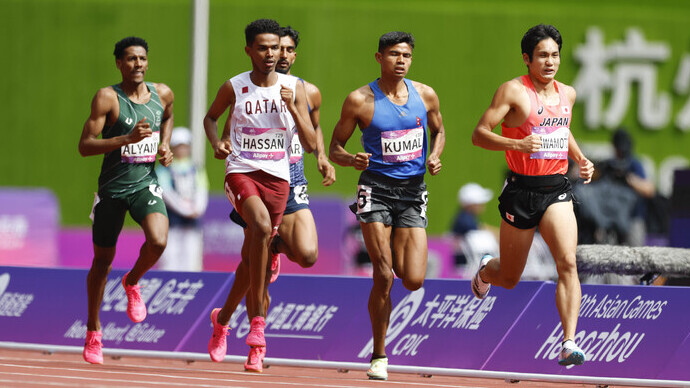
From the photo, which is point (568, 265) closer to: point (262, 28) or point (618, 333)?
point (618, 333)

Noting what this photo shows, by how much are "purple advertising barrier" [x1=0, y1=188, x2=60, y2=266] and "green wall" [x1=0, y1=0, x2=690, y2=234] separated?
281 inches

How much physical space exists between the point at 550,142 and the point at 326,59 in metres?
15.4

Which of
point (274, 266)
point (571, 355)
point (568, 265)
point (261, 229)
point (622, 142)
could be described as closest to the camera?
point (571, 355)

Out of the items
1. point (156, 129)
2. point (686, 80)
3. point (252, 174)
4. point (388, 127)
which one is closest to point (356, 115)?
point (388, 127)

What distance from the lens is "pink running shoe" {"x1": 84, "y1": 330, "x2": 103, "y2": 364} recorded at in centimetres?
1099

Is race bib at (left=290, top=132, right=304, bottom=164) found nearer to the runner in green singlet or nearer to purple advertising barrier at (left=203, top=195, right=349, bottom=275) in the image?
the runner in green singlet

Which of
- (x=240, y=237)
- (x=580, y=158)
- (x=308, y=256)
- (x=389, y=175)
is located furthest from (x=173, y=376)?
(x=240, y=237)

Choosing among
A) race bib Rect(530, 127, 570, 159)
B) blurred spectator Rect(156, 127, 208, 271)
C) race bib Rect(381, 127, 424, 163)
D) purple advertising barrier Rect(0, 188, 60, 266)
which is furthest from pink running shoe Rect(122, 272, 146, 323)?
purple advertising barrier Rect(0, 188, 60, 266)

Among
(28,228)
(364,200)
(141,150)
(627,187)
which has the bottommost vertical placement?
(28,228)

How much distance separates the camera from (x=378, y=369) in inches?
407

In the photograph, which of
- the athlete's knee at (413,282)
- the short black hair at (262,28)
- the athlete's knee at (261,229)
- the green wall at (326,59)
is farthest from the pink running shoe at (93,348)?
the green wall at (326,59)

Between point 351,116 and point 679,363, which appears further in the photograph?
point 351,116

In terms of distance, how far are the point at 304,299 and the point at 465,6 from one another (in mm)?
14969

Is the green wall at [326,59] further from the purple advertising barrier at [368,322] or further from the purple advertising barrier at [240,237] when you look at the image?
the purple advertising barrier at [368,322]
